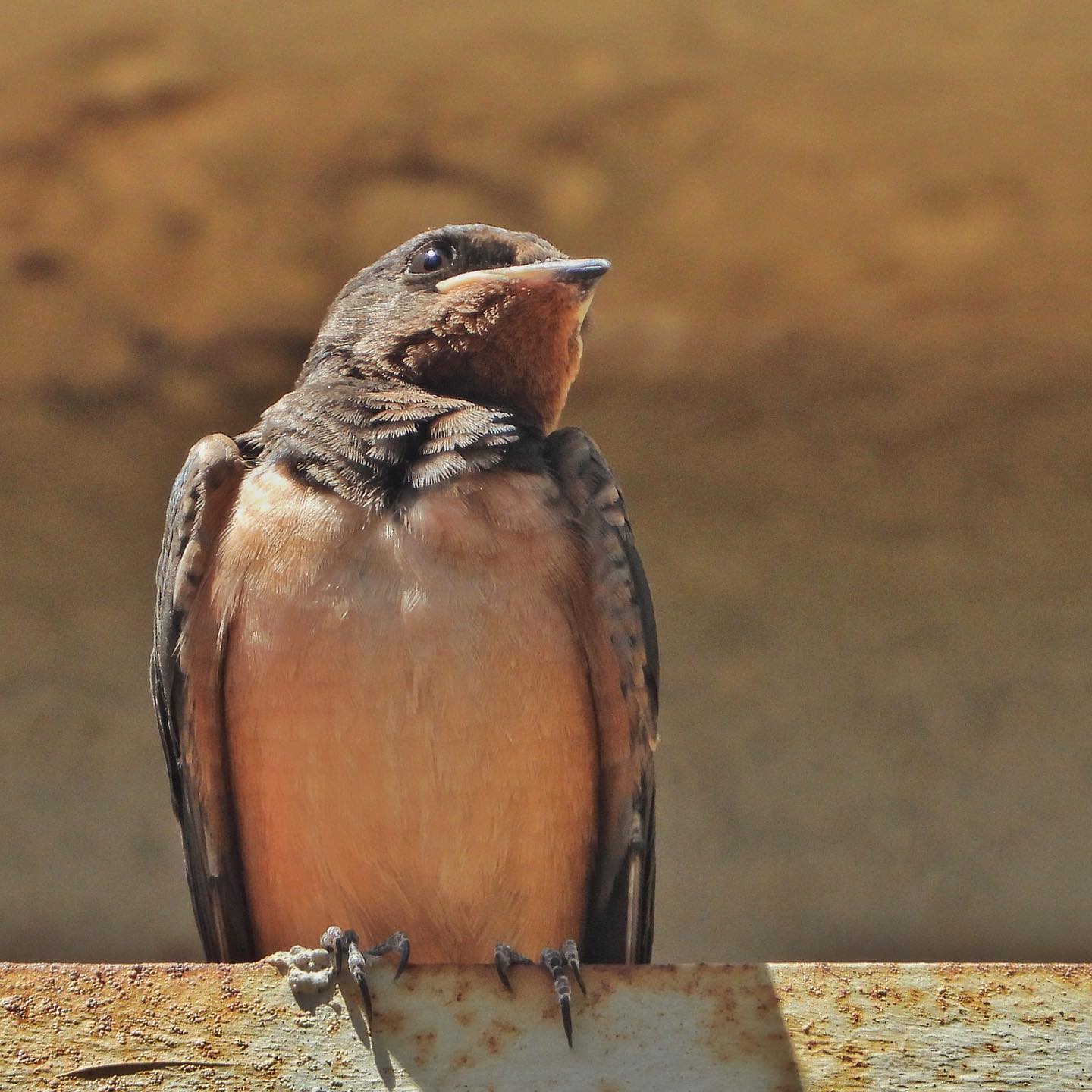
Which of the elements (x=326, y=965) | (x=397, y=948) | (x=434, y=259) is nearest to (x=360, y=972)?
(x=326, y=965)

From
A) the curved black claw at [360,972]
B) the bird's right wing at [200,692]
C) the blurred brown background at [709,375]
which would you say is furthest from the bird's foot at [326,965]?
the blurred brown background at [709,375]

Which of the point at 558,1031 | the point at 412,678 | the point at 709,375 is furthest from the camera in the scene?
the point at 709,375

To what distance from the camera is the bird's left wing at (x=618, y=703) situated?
11.9ft

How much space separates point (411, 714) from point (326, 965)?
925 millimetres

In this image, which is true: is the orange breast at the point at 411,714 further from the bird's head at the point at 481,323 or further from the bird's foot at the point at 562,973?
the bird's foot at the point at 562,973

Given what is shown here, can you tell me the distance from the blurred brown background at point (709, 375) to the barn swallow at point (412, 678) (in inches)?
48.3

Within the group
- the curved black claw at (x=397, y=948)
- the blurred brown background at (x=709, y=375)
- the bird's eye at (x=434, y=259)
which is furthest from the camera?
the blurred brown background at (x=709, y=375)

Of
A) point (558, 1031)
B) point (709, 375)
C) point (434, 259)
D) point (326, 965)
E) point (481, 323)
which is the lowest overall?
point (558, 1031)

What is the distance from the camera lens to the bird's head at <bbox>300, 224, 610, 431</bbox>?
3.86m

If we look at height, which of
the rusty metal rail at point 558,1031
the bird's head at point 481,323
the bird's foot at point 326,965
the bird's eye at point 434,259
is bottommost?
the rusty metal rail at point 558,1031

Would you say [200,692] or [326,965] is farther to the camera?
[200,692]

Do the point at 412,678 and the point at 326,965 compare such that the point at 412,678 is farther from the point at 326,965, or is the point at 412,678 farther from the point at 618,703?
the point at 326,965

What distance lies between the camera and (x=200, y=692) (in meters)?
3.59

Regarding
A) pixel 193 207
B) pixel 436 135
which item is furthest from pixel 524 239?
pixel 193 207
